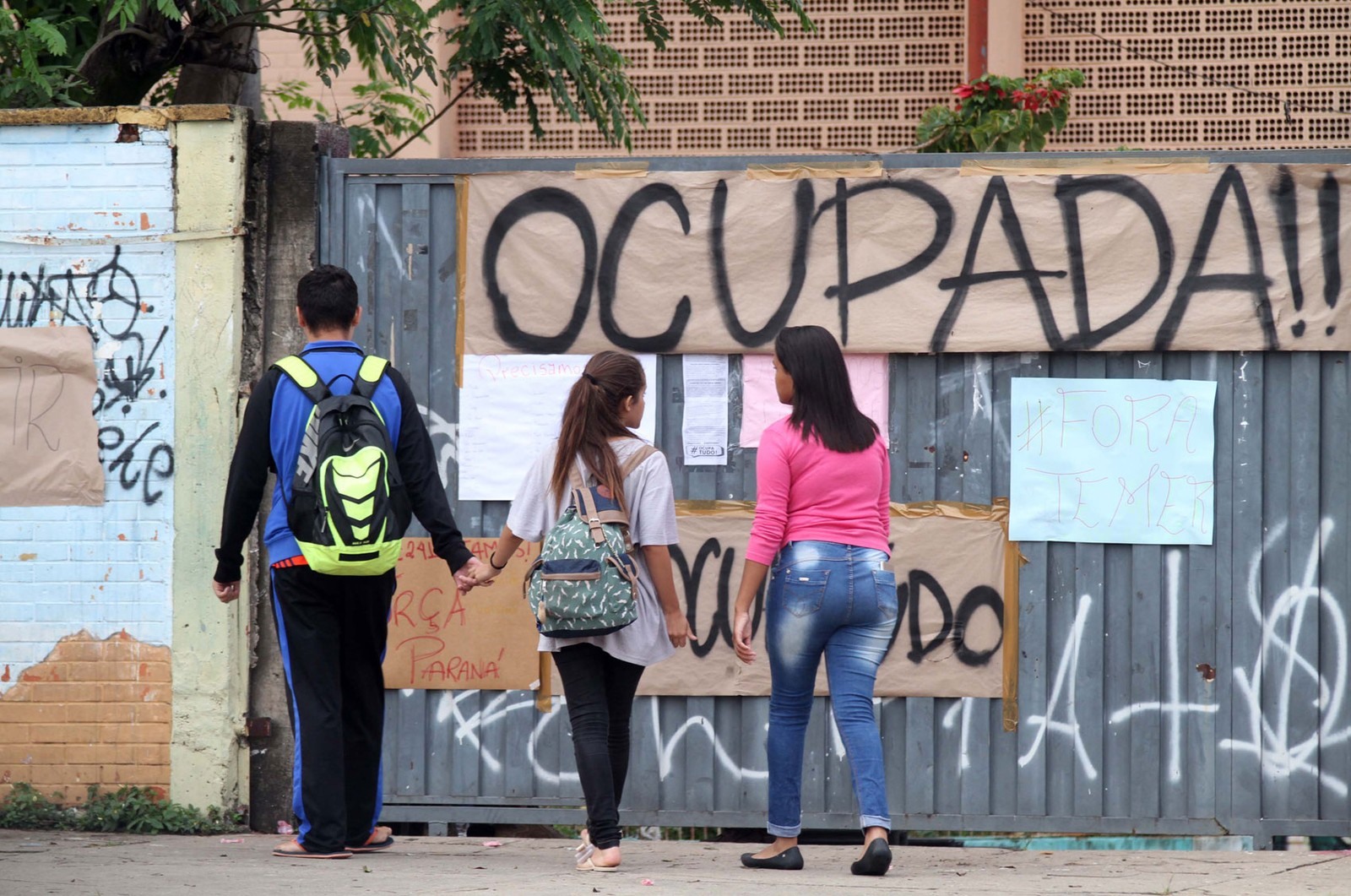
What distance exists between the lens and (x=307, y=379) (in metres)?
4.75

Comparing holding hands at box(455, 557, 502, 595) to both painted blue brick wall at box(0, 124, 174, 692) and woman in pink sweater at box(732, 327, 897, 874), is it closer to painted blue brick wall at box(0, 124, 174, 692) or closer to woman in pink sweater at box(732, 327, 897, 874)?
woman in pink sweater at box(732, 327, 897, 874)

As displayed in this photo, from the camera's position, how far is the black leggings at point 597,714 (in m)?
4.56

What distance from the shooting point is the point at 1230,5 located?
10.0 meters

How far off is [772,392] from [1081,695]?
1.60m

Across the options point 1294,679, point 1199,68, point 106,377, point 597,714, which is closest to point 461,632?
point 597,714

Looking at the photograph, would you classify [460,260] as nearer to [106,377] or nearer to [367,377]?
[367,377]

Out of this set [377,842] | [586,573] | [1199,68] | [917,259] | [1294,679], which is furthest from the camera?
[1199,68]

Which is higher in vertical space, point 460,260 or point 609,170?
point 609,170

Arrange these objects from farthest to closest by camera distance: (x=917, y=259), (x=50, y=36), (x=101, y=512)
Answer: (x=50, y=36)
(x=101, y=512)
(x=917, y=259)

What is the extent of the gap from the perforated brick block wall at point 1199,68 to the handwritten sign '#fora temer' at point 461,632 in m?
6.35

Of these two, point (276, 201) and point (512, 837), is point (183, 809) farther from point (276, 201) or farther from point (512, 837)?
point (276, 201)

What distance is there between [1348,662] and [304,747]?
3.68 m

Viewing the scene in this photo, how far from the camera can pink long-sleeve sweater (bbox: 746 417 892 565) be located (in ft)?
15.1

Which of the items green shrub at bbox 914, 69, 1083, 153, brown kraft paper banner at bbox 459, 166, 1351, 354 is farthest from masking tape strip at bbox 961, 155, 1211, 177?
green shrub at bbox 914, 69, 1083, 153
